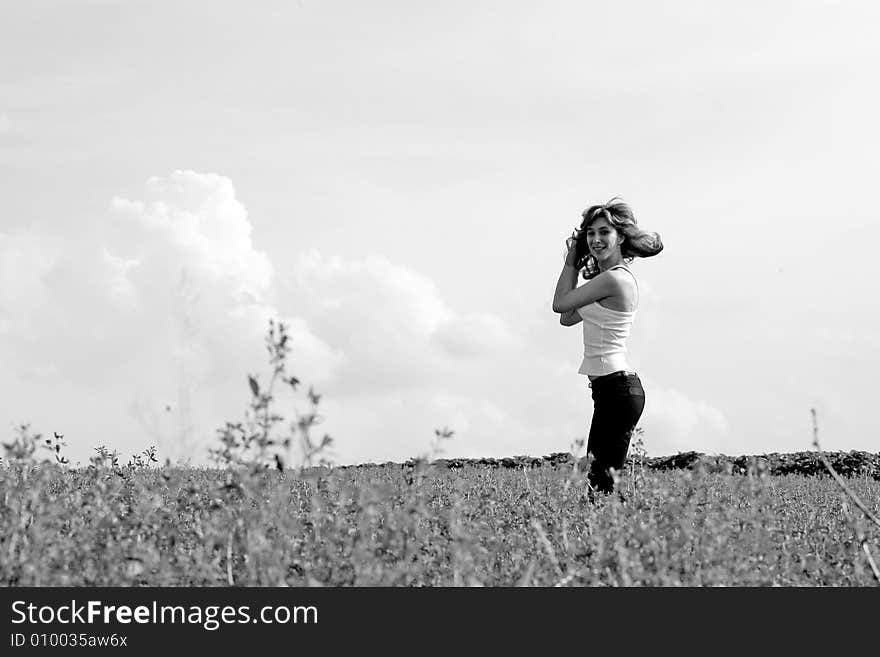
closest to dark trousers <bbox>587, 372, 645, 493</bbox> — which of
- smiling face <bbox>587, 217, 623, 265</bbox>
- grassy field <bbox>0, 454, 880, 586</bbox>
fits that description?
grassy field <bbox>0, 454, 880, 586</bbox>

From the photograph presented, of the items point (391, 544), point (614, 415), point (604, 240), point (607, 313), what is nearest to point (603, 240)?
point (604, 240)

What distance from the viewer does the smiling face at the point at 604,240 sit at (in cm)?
663

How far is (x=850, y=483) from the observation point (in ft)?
36.3

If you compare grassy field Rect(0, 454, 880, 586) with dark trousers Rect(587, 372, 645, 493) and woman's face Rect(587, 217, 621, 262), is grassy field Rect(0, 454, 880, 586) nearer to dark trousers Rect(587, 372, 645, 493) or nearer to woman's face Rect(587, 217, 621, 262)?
dark trousers Rect(587, 372, 645, 493)

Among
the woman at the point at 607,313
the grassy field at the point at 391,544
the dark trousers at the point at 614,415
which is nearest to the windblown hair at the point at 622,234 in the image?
the woman at the point at 607,313

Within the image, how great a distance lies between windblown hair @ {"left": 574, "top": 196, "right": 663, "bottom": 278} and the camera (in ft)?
21.8

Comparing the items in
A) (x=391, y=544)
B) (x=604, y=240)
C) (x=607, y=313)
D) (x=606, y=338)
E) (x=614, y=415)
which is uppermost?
(x=604, y=240)

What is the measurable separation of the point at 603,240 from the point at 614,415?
3.95ft

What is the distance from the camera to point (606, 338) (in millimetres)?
6449

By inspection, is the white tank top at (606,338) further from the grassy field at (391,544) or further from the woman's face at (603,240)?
the grassy field at (391,544)

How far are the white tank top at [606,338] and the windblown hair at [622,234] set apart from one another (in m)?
0.28

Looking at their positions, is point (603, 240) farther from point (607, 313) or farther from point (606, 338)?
point (606, 338)

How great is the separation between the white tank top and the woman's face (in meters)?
0.17

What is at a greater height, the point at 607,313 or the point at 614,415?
the point at 607,313
